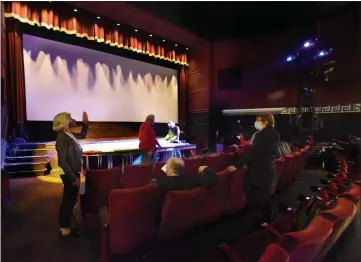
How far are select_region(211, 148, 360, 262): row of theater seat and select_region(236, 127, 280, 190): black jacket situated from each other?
1.06ft

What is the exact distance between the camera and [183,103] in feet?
13.6

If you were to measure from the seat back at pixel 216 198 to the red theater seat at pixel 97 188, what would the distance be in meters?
0.87

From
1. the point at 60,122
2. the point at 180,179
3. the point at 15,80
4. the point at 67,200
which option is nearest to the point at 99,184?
the point at 67,200

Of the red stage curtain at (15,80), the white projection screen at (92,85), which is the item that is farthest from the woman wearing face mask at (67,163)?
the red stage curtain at (15,80)

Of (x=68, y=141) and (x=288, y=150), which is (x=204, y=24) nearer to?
(x=68, y=141)

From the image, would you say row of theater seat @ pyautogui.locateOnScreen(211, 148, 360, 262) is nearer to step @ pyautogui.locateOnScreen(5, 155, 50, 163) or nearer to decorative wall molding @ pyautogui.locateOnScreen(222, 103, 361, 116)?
decorative wall molding @ pyautogui.locateOnScreen(222, 103, 361, 116)

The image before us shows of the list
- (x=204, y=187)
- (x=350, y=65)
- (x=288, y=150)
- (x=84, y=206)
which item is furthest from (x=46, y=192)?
(x=350, y=65)

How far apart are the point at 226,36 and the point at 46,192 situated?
11.0 feet

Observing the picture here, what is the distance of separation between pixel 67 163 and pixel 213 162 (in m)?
1.54

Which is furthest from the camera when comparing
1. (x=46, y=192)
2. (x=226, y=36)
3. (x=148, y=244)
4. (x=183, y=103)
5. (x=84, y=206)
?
(x=183, y=103)

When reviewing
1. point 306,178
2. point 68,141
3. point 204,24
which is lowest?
point 306,178

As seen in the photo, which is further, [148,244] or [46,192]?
[46,192]

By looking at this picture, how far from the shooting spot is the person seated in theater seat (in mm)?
1421

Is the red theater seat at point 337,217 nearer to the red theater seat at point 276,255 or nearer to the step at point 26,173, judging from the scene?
the red theater seat at point 276,255
